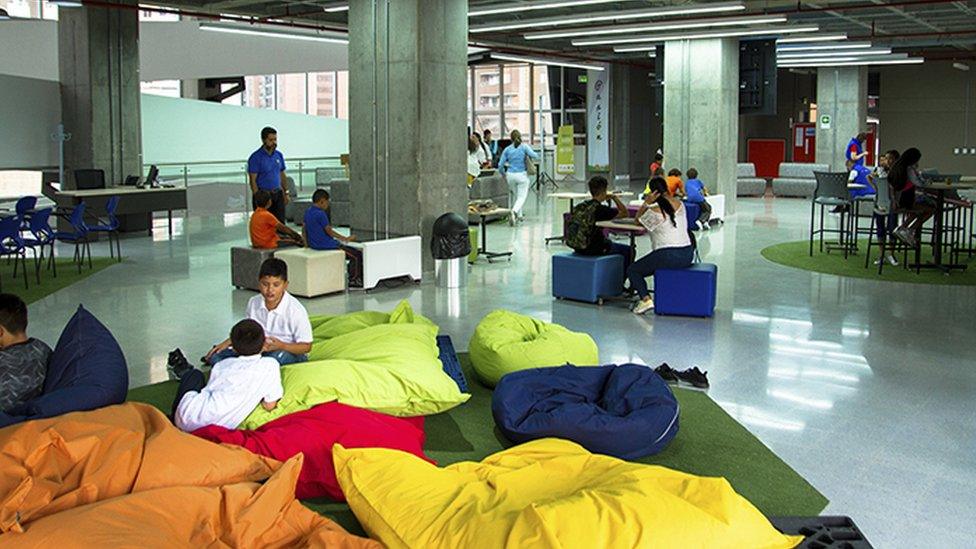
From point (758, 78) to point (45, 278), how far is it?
12.3 metres

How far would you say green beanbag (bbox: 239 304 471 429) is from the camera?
5.78 meters

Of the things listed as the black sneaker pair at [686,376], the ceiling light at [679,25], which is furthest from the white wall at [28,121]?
the black sneaker pair at [686,376]

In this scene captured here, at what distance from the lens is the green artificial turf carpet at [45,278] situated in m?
10.9

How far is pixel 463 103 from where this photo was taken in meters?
12.3

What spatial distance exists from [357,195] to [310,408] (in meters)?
6.99

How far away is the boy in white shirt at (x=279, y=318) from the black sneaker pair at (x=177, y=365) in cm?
96

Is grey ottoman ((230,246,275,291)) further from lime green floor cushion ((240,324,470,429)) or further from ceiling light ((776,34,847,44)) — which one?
ceiling light ((776,34,847,44))

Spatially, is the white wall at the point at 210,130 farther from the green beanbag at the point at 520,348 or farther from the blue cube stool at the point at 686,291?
the green beanbag at the point at 520,348

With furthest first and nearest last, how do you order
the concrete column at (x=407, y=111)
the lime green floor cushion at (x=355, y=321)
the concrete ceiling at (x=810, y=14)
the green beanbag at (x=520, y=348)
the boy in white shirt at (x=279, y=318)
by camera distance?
the concrete ceiling at (x=810, y=14) → the concrete column at (x=407, y=111) → the lime green floor cushion at (x=355, y=321) → the green beanbag at (x=520, y=348) → the boy in white shirt at (x=279, y=318)

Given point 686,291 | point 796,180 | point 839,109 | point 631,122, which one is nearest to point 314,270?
point 686,291

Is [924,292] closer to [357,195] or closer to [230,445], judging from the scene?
[357,195]

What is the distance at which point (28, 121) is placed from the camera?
16703 mm

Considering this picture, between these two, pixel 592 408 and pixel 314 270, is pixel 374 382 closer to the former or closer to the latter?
pixel 592 408

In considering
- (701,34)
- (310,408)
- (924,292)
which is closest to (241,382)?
(310,408)
